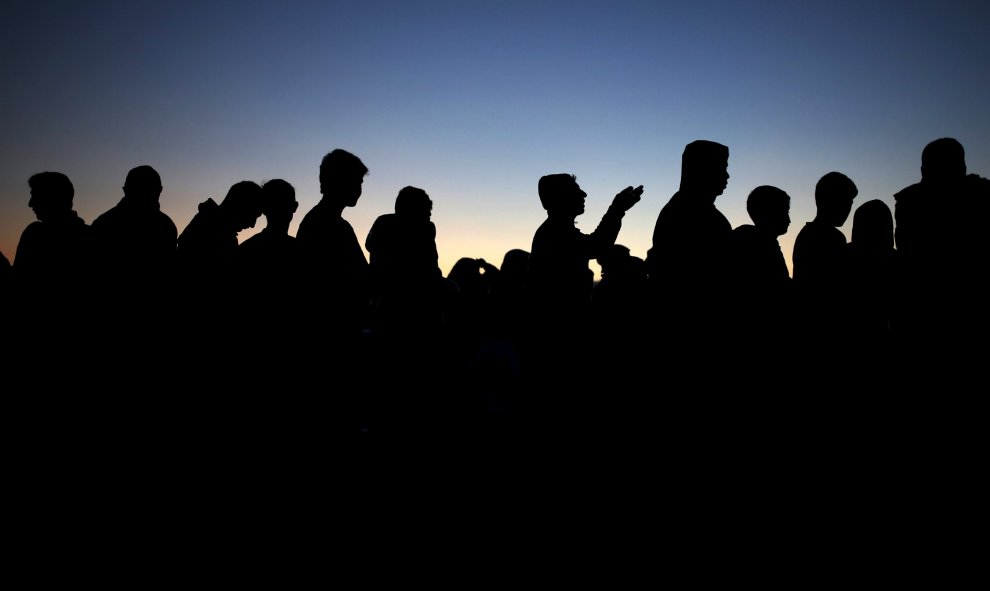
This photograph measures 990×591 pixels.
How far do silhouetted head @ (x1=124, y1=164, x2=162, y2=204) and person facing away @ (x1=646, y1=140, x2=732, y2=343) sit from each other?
3950 millimetres

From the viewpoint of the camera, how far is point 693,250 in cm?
364

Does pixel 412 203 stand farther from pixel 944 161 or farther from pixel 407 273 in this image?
Result: pixel 944 161

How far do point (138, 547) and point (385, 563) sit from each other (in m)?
1.62

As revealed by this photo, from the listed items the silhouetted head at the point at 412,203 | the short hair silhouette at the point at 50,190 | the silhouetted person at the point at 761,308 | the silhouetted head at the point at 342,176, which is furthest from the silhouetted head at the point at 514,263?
the short hair silhouette at the point at 50,190

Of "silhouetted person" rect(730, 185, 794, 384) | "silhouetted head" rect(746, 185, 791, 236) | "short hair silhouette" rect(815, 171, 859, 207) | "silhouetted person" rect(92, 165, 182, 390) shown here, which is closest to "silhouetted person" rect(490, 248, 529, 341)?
"silhouetted person" rect(730, 185, 794, 384)

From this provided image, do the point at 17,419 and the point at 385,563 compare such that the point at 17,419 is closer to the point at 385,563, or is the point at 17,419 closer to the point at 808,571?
the point at 385,563

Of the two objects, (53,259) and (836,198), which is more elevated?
(836,198)

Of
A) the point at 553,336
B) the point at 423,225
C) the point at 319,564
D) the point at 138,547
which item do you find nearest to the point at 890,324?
the point at 553,336

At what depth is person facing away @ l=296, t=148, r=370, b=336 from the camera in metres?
3.72

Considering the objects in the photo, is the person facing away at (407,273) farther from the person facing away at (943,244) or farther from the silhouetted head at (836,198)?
the person facing away at (943,244)

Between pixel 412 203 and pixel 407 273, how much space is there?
0.68 metres

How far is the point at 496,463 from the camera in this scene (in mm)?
3807

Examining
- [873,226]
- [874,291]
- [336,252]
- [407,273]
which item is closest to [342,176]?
[336,252]

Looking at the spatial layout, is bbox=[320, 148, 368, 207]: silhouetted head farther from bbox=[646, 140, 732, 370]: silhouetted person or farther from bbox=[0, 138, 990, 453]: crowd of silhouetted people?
bbox=[646, 140, 732, 370]: silhouetted person
